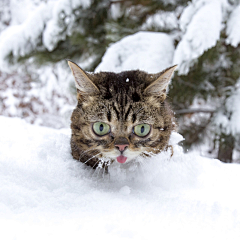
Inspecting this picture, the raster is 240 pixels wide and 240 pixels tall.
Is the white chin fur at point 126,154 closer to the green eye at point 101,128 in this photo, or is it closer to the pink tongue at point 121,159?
the pink tongue at point 121,159

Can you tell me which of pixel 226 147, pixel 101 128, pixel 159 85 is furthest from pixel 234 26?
pixel 101 128

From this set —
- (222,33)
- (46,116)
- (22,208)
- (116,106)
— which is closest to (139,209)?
(22,208)

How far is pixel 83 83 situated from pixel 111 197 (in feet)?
2.42

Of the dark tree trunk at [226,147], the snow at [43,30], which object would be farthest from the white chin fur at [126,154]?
the snow at [43,30]

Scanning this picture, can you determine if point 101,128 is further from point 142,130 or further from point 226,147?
point 226,147

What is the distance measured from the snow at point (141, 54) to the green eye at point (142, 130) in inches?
76.7

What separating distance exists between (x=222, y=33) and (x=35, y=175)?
298 cm

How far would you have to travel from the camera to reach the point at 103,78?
1640 mm

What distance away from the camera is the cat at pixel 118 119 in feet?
4.47

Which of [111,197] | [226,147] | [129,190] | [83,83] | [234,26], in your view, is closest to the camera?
[111,197]

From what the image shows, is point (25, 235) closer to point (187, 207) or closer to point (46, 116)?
point (187, 207)

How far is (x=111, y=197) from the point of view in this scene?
3.56 ft

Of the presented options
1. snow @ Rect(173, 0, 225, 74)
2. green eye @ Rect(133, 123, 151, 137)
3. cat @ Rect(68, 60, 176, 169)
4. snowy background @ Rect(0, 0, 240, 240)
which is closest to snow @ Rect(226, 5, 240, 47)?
snowy background @ Rect(0, 0, 240, 240)

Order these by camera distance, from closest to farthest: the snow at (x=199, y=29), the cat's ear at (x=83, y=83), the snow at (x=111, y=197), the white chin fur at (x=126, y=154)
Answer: the snow at (x=111, y=197) < the white chin fur at (x=126, y=154) < the cat's ear at (x=83, y=83) < the snow at (x=199, y=29)
